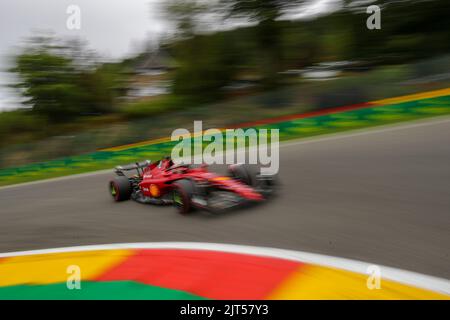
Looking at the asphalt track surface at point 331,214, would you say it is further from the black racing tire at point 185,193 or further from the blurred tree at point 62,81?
the blurred tree at point 62,81

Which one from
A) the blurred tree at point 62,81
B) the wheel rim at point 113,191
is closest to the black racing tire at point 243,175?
the wheel rim at point 113,191

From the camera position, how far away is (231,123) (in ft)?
42.9

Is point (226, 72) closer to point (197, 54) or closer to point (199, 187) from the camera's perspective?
point (197, 54)

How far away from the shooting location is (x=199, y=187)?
5.75 metres

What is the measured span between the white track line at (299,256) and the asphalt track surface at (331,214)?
125 mm

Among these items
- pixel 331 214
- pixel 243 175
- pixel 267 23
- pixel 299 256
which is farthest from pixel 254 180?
pixel 267 23

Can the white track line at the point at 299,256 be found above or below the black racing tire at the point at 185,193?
below

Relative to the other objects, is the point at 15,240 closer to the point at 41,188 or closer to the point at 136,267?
the point at 136,267

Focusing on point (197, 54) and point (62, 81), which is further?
point (62, 81)

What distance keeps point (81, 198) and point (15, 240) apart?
2.06 m

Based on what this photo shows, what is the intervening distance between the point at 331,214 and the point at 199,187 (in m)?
1.77

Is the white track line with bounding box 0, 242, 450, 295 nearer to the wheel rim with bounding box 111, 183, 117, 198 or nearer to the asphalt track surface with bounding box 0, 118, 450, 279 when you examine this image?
the asphalt track surface with bounding box 0, 118, 450, 279

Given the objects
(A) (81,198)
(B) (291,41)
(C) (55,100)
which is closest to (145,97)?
(C) (55,100)

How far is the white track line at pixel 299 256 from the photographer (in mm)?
3270
